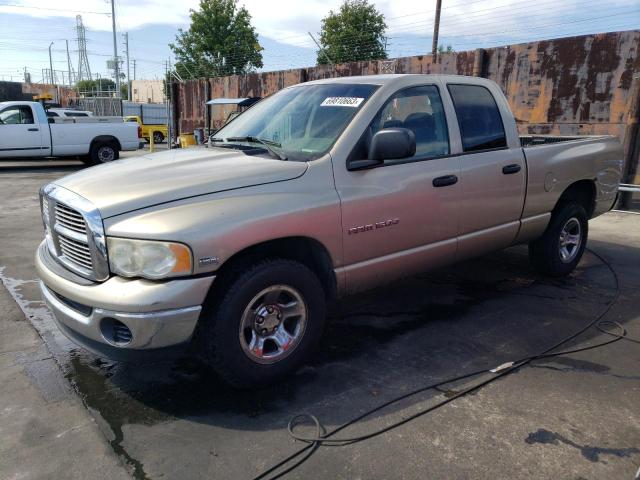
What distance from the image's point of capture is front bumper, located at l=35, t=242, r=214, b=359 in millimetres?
2633

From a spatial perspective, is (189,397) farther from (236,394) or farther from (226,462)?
(226,462)

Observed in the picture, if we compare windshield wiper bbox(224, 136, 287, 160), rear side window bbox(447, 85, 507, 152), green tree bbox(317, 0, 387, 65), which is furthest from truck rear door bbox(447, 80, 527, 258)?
green tree bbox(317, 0, 387, 65)

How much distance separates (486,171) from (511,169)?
1.21 ft

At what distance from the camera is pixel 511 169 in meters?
4.46

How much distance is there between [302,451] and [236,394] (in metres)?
0.68

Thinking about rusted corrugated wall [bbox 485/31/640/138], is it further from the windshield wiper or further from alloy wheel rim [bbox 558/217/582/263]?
the windshield wiper

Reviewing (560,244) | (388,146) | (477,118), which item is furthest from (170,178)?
(560,244)

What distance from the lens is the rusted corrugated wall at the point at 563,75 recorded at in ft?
28.7

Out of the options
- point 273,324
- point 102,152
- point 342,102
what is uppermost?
point 342,102

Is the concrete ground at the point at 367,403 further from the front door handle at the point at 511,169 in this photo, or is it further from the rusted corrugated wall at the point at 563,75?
the rusted corrugated wall at the point at 563,75

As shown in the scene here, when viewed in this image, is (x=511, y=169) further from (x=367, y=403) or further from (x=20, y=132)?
(x=20, y=132)

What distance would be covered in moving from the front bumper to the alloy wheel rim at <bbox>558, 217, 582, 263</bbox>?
404cm

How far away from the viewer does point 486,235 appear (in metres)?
4.40

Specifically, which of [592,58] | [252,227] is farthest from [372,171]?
[592,58]
